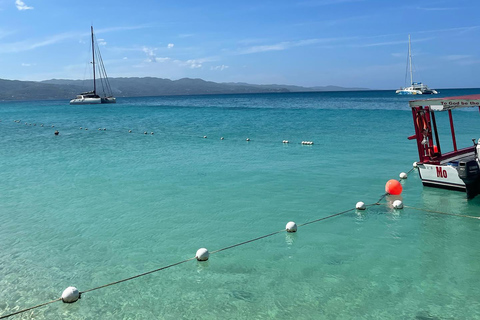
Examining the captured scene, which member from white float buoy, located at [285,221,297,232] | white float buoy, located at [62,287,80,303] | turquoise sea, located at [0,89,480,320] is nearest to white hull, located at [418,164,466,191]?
turquoise sea, located at [0,89,480,320]

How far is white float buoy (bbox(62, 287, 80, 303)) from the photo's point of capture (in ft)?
21.1

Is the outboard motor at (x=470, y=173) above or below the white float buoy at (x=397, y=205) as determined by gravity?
above

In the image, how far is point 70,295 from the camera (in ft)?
21.1

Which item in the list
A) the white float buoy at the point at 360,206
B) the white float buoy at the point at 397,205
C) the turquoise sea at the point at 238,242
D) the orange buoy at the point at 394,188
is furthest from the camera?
the orange buoy at the point at 394,188

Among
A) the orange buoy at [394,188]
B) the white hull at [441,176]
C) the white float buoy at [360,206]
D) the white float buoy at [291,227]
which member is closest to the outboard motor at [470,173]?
the white hull at [441,176]

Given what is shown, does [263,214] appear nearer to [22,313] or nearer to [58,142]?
[22,313]

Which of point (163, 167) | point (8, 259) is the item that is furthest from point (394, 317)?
point (163, 167)

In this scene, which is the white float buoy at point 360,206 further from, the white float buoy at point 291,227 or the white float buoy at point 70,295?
the white float buoy at point 70,295

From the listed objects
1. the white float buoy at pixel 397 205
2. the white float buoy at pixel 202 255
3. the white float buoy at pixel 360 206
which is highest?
the white float buoy at pixel 202 255

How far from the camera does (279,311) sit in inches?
Result: 240

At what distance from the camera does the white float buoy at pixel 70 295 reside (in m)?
6.43

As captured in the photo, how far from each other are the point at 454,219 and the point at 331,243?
11.5 ft

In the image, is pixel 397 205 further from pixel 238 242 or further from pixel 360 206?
pixel 238 242

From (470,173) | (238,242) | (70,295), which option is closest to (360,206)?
(470,173)
